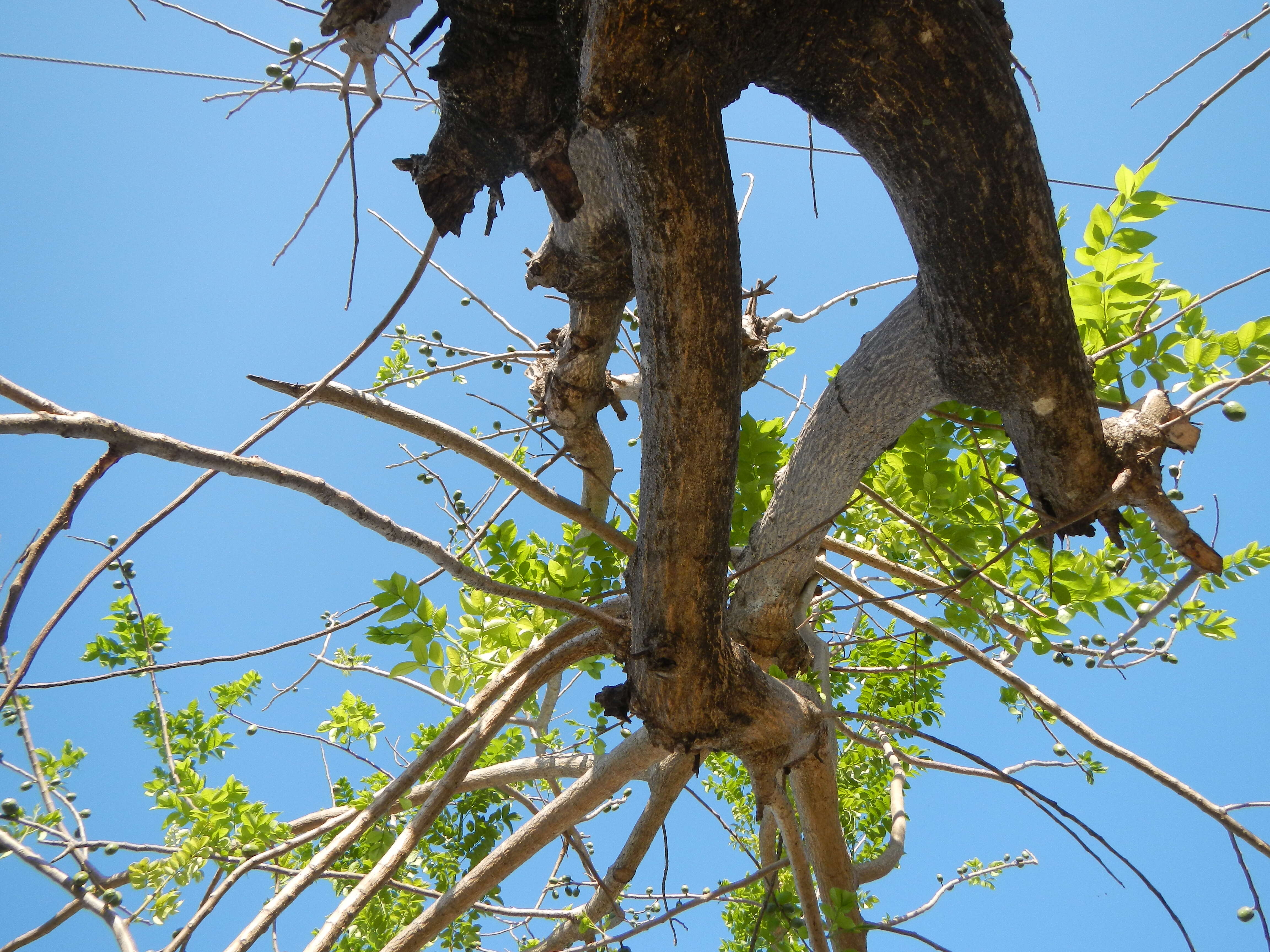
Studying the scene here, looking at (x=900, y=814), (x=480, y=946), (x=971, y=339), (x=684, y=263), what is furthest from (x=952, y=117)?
(x=480, y=946)

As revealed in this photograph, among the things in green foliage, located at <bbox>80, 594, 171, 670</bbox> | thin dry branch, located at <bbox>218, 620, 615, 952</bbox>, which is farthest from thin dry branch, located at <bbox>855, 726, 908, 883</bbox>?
green foliage, located at <bbox>80, 594, 171, 670</bbox>

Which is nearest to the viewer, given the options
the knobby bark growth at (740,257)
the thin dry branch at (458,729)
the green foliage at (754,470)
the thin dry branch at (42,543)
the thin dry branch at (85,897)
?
the thin dry branch at (42,543)

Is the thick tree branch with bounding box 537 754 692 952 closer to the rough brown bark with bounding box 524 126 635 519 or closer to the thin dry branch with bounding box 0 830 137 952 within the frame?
the rough brown bark with bounding box 524 126 635 519

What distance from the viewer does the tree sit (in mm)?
1099

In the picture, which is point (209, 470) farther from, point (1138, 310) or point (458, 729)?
point (1138, 310)

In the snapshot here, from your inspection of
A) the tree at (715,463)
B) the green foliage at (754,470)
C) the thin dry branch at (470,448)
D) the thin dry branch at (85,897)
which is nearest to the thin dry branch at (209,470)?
the tree at (715,463)

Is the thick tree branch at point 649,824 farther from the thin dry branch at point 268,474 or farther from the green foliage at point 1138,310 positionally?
the green foliage at point 1138,310

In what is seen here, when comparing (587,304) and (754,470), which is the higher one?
(587,304)

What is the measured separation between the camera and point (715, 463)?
1221 mm

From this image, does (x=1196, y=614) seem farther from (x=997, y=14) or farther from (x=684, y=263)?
(x=684, y=263)

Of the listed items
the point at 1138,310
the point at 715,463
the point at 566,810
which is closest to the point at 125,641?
the point at 566,810

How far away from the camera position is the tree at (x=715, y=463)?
43.3 inches

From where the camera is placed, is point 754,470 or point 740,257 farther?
point 754,470

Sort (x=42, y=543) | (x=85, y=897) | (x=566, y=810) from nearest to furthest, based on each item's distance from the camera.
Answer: (x=42, y=543)
(x=85, y=897)
(x=566, y=810)
